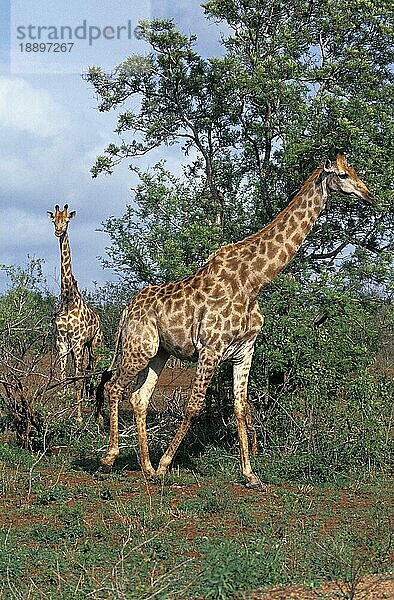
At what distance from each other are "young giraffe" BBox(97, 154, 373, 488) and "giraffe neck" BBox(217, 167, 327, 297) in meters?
0.01

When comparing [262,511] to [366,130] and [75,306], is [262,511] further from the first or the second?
[75,306]

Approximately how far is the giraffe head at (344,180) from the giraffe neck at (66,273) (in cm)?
651

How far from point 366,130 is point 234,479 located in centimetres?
499

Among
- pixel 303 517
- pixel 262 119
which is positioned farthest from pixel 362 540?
pixel 262 119

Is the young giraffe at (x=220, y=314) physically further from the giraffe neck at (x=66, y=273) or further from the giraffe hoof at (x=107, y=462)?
the giraffe neck at (x=66, y=273)

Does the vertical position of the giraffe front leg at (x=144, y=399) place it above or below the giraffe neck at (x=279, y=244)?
below

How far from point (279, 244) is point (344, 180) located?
3.60ft

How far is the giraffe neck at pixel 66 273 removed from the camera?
1564 cm

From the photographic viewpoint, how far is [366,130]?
1192 cm

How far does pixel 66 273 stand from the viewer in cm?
1577

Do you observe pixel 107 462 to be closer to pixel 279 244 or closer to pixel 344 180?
pixel 279 244

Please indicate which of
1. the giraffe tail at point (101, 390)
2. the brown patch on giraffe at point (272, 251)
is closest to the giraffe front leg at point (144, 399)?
the giraffe tail at point (101, 390)

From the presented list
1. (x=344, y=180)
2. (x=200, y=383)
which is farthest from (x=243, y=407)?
(x=344, y=180)

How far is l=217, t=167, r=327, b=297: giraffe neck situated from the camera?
35.0 feet
